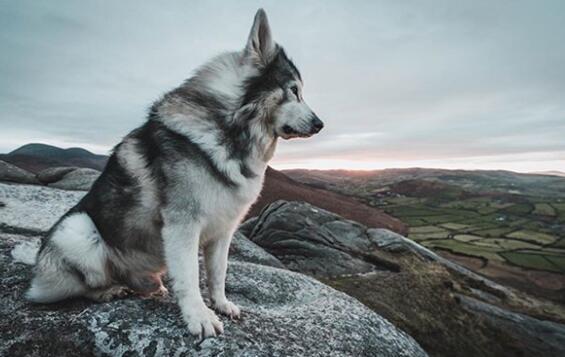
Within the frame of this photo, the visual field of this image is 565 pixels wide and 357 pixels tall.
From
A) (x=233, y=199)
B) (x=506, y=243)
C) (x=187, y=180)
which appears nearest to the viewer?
(x=187, y=180)

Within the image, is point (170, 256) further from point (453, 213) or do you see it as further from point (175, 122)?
point (453, 213)

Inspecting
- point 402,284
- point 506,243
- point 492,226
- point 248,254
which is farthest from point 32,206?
point 492,226

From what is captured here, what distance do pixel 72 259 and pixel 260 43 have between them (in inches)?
197

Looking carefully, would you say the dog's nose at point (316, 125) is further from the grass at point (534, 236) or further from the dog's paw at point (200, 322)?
the grass at point (534, 236)

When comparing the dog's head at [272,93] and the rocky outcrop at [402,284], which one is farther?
the rocky outcrop at [402,284]

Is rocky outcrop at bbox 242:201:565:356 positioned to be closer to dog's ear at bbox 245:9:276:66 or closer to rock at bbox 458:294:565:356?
rock at bbox 458:294:565:356

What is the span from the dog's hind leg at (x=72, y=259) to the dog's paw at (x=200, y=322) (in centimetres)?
191

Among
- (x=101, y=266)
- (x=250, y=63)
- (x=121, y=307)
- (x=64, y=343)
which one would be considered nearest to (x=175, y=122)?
(x=250, y=63)

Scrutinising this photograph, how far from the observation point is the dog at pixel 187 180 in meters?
5.83

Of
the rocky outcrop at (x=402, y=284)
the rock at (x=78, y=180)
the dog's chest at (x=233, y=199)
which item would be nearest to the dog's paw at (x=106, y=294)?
the dog's chest at (x=233, y=199)

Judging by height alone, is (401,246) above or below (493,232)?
above

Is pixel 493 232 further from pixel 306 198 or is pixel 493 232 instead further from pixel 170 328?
pixel 170 328

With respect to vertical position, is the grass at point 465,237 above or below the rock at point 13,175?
below

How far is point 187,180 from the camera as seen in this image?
5812mm
